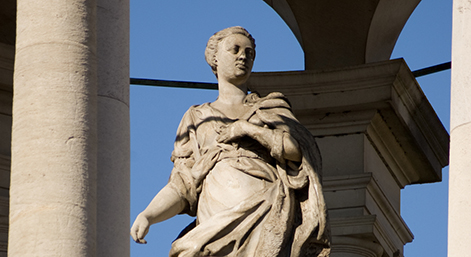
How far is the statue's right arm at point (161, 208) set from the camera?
17188 mm

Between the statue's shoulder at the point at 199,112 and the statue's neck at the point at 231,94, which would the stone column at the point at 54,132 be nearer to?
the statue's shoulder at the point at 199,112

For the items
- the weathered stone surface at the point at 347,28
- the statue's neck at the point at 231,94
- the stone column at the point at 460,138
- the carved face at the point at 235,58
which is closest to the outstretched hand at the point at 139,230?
the statue's neck at the point at 231,94

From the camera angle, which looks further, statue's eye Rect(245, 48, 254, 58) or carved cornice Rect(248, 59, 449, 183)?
carved cornice Rect(248, 59, 449, 183)

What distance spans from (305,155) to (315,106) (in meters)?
5.51

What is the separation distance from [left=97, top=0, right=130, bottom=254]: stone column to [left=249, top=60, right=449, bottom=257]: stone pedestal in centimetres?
564

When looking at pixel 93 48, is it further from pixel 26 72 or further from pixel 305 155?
pixel 305 155

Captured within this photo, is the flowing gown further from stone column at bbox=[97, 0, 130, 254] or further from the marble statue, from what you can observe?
stone column at bbox=[97, 0, 130, 254]

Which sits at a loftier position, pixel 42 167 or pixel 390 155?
pixel 390 155

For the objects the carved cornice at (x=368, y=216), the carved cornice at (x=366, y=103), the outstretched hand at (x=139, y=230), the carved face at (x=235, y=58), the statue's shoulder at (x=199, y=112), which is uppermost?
the carved cornice at (x=366, y=103)

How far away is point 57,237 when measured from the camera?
15523 mm

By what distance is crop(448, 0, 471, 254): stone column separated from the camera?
15750 millimetres

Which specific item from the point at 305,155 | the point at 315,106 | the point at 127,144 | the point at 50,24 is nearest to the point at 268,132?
the point at 305,155

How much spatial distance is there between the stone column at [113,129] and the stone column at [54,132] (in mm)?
492

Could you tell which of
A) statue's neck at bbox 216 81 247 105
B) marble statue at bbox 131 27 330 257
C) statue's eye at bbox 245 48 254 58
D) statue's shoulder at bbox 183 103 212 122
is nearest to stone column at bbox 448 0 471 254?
marble statue at bbox 131 27 330 257
